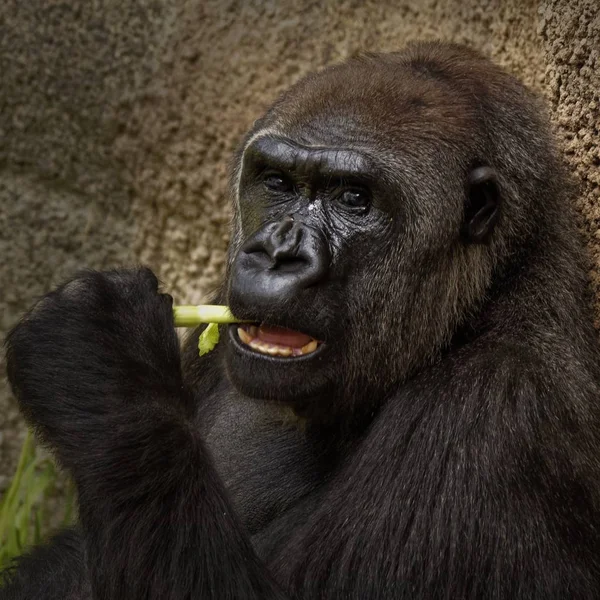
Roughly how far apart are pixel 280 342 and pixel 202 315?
478 millimetres

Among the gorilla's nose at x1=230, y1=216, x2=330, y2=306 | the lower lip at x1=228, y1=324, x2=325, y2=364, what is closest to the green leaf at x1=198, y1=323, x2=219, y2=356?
the lower lip at x1=228, y1=324, x2=325, y2=364

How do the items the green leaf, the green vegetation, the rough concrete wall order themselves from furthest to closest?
the rough concrete wall < the green vegetation < the green leaf

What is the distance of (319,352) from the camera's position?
14.2 feet

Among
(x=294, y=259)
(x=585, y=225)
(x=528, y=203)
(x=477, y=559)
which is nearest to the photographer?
(x=477, y=559)

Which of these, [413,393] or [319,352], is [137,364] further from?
[413,393]

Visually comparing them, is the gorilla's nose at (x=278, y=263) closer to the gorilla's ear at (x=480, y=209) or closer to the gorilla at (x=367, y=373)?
the gorilla at (x=367, y=373)

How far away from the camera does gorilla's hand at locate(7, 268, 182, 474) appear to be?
14.2 feet

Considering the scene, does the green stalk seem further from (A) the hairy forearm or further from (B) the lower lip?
(A) the hairy forearm

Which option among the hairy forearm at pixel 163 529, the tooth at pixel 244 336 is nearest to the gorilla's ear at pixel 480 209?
the tooth at pixel 244 336

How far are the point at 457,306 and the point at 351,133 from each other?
2.60 ft

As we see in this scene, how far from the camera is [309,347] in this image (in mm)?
4340

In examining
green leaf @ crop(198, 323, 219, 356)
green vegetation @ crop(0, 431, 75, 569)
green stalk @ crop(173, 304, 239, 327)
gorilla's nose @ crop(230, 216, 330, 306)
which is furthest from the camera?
green vegetation @ crop(0, 431, 75, 569)

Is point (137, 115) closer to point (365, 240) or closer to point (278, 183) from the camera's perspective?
point (278, 183)

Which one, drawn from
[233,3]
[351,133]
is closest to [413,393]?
[351,133]
